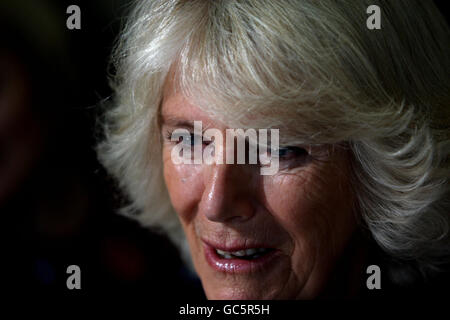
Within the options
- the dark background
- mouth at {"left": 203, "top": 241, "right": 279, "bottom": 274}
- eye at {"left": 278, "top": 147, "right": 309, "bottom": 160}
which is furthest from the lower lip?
the dark background

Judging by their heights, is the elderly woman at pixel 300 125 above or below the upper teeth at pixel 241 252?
above

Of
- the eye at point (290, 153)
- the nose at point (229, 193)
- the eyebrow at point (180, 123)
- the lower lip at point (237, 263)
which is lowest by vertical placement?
the lower lip at point (237, 263)

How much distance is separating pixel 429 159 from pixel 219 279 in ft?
2.50

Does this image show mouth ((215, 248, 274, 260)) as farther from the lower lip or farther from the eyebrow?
the eyebrow

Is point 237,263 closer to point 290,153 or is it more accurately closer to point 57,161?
point 290,153

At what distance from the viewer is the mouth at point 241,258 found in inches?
55.9

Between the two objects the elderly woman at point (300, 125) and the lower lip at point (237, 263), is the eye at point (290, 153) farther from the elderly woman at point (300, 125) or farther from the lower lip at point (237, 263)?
the lower lip at point (237, 263)

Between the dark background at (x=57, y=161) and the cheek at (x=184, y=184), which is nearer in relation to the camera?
the cheek at (x=184, y=184)

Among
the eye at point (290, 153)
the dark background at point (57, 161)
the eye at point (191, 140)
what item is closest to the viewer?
the eye at point (290, 153)

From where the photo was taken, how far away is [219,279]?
4.93 ft

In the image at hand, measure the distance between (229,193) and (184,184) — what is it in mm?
227

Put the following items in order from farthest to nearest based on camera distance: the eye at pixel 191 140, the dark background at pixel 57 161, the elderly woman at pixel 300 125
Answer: the dark background at pixel 57 161, the eye at pixel 191 140, the elderly woman at pixel 300 125

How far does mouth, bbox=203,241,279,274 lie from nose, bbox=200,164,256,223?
0.14 meters

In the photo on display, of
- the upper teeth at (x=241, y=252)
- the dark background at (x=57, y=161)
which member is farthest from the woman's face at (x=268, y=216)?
the dark background at (x=57, y=161)
